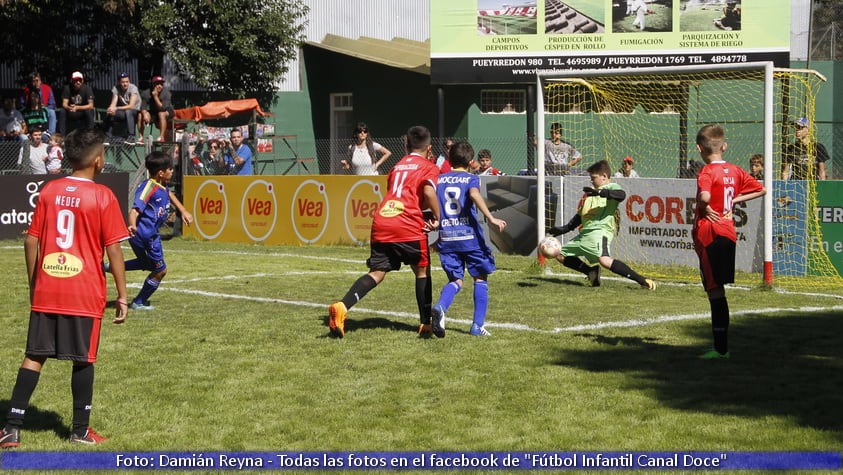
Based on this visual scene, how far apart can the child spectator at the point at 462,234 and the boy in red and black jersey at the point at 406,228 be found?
150 millimetres

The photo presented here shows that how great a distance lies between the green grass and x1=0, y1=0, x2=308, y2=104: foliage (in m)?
18.1

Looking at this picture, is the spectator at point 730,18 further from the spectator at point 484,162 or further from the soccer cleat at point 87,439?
the soccer cleat at point 87,439

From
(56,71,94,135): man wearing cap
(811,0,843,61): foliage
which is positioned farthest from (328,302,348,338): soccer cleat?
(811,0,843,61): foliage

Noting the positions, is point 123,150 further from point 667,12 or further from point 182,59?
point 667,12

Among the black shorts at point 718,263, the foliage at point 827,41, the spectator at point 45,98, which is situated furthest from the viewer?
the foliage at point 827,41

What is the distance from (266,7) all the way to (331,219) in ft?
44.9

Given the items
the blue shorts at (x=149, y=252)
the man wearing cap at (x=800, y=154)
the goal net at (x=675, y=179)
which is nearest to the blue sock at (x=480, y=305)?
the blue shorts at (x=149, y=252)

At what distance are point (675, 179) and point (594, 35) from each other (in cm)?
863

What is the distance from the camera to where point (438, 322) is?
31.5 feet

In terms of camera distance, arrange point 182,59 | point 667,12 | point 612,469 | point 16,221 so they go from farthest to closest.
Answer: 1. point 182,59
2. point 667,12
3. point 16,221
4. point 612,469

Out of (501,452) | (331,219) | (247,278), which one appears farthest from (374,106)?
(501,452)

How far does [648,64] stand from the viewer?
24.1 metres

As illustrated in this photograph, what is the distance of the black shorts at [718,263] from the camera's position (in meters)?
8.57

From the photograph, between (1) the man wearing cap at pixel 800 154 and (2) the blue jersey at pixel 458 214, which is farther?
(1) the man wearing cap at pixel 800 154
